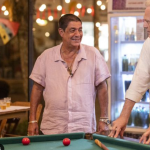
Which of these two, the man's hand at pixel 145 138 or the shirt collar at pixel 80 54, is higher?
the shirt collar at pixel 80 54

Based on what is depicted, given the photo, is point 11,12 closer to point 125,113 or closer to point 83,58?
point 83,58

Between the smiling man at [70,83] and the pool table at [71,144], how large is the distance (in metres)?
0.79

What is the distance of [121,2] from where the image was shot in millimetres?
7273

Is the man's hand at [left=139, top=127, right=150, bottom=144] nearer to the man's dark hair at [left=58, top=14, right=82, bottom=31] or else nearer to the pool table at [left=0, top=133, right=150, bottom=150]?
the pool table at [left=0, top=133, right=150, bottom=150]

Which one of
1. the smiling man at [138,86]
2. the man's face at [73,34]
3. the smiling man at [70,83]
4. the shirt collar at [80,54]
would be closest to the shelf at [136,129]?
the smiling man at [70,83]

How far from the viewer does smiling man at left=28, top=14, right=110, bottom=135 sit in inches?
A: 167

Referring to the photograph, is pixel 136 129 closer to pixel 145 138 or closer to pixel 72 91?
pixel 72 91

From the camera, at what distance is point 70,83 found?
4.27m

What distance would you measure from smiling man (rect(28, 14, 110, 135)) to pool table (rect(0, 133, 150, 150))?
793 mm

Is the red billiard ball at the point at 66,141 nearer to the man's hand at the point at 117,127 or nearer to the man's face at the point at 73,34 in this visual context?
the man's hand at the point at 117,127

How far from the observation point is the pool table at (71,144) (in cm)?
308

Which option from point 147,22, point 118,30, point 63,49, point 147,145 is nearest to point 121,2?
point 118,30

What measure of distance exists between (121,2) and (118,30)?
0.45m

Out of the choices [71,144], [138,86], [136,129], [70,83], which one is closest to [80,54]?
[70,83]
